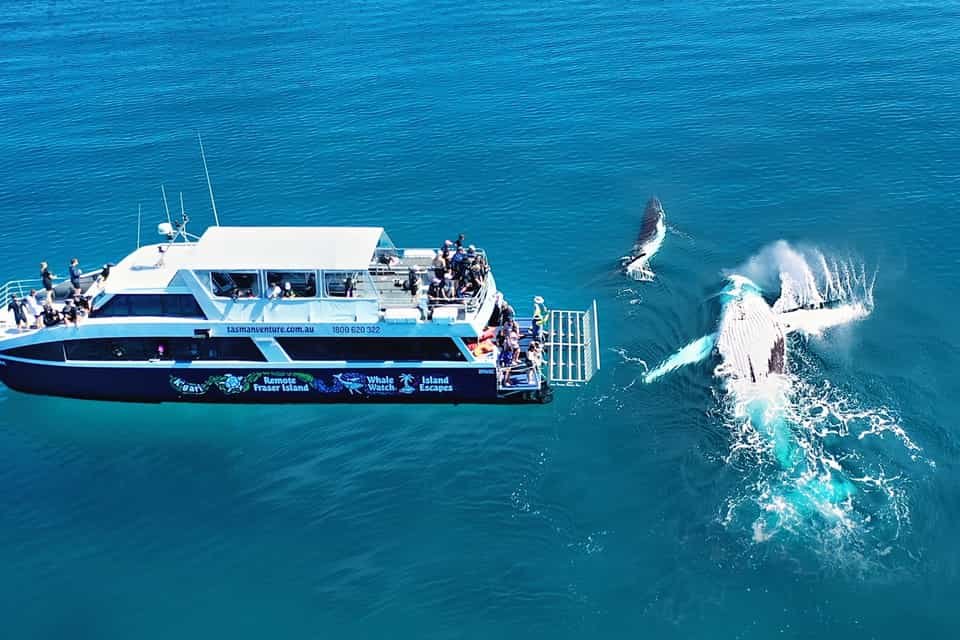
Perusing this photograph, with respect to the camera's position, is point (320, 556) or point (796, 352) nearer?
point (320, 556)

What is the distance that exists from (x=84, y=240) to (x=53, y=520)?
2201 centimetres

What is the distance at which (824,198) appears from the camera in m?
47.5

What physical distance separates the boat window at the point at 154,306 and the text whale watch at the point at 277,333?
5cm

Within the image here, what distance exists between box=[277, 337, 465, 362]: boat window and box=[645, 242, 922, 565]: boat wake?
27.3 feet

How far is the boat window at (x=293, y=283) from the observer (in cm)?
3115

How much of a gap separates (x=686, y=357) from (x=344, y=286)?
14.0 m

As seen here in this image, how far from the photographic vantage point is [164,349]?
31.8 metres

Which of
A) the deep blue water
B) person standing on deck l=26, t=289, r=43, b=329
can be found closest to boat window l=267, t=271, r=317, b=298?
the deep blue water

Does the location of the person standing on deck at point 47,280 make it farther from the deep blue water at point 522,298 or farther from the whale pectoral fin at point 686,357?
the whale pectoral fin at point 686,357

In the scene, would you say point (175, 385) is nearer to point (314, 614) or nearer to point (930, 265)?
point (314, 614)

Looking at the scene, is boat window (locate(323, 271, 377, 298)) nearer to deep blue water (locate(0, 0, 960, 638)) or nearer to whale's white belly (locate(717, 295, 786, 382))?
deep blue water (locate(0, 0, 960, 638))

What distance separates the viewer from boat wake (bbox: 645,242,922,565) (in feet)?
84.1

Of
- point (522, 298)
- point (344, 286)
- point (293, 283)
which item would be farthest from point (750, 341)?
point (293, 283)

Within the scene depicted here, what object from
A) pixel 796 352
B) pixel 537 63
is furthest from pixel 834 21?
pixel 796 352
